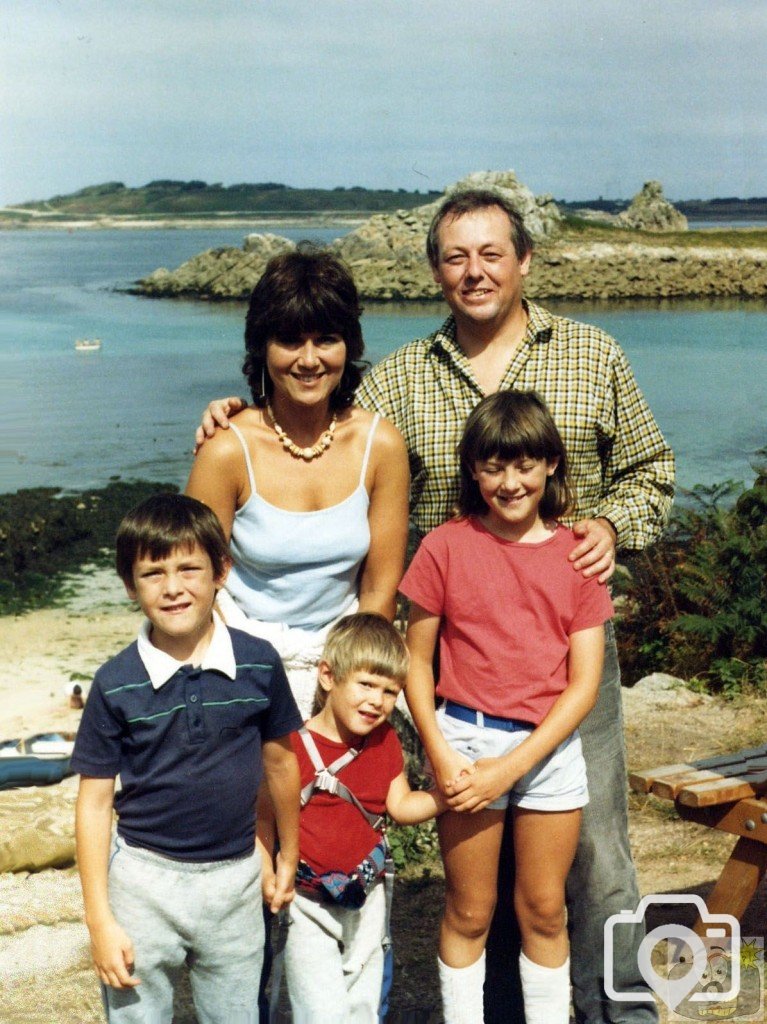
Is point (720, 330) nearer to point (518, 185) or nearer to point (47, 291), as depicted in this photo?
point (518, 185)

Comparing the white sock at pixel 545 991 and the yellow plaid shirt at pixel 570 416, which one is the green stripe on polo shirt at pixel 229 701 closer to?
the yellow plaid shirt at pixel 570 416

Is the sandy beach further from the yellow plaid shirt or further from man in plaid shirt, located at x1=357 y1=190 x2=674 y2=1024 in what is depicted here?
the yellow plaid shirt

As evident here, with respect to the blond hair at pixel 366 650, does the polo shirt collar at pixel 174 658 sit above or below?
above

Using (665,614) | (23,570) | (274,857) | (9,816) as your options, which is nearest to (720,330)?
(23,570)

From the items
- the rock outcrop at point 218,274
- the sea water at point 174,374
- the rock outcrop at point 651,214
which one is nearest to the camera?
the sea water at point 174,374

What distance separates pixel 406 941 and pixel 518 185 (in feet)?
180

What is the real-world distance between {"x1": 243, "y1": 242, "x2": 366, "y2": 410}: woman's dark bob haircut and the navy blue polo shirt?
0.83 m

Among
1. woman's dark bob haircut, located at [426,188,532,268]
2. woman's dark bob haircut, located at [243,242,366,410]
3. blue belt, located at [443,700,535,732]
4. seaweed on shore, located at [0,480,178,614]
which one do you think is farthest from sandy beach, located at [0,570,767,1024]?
seaweed on shore, located at [0,480,178,614]

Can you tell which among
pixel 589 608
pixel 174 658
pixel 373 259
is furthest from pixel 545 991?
pixel 373 259

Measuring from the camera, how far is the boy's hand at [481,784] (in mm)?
3234

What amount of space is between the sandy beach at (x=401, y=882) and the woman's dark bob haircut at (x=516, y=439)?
1851 millimetres

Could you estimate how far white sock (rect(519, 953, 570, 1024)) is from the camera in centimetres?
345

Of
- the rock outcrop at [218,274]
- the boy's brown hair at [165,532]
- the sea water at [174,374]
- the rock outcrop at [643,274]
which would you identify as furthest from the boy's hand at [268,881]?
the rock outcrop at [218,274]

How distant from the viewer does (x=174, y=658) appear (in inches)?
119
